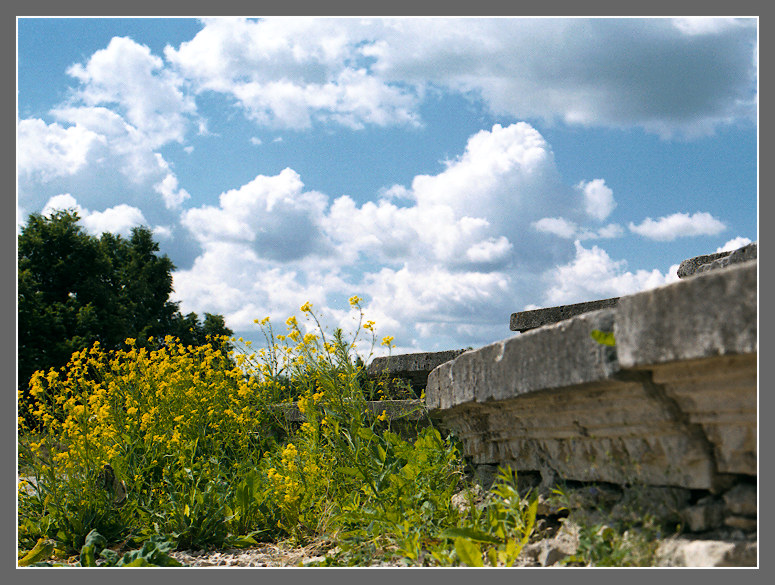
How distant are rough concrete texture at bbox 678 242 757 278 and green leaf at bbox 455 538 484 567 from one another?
1.63m

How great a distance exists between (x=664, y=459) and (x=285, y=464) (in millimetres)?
2824

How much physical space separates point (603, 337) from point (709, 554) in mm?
665

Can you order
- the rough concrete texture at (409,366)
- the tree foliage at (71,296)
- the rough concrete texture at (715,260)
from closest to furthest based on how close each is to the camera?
the rough concrete texture at (715,260)
the rough concrete texture at (409,366)
the tree foliage at (71,296)

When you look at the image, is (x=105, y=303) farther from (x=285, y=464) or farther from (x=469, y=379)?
(x=469, y=379)

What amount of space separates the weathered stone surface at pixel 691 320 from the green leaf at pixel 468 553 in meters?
0.94

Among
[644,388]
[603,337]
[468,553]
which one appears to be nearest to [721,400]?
[644,388]

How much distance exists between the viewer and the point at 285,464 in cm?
427

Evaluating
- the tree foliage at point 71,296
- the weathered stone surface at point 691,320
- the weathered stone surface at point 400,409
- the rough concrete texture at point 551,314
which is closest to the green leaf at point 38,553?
the weathered stone surface at point 400,409

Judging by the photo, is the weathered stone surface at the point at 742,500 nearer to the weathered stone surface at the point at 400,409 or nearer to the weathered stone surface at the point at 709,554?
the weathered stone surface at the point at 709,554

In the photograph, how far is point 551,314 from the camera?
4500 millimetres

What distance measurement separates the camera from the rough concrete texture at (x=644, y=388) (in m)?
1.62

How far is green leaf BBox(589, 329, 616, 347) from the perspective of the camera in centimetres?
193

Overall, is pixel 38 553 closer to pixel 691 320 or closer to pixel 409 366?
pixel 409 366

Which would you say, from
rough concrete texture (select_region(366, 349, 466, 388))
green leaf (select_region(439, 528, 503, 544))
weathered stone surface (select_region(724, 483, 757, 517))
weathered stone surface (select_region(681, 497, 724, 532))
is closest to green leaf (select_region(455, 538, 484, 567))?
green leaf (select_region(439, 528, 503, 544))
